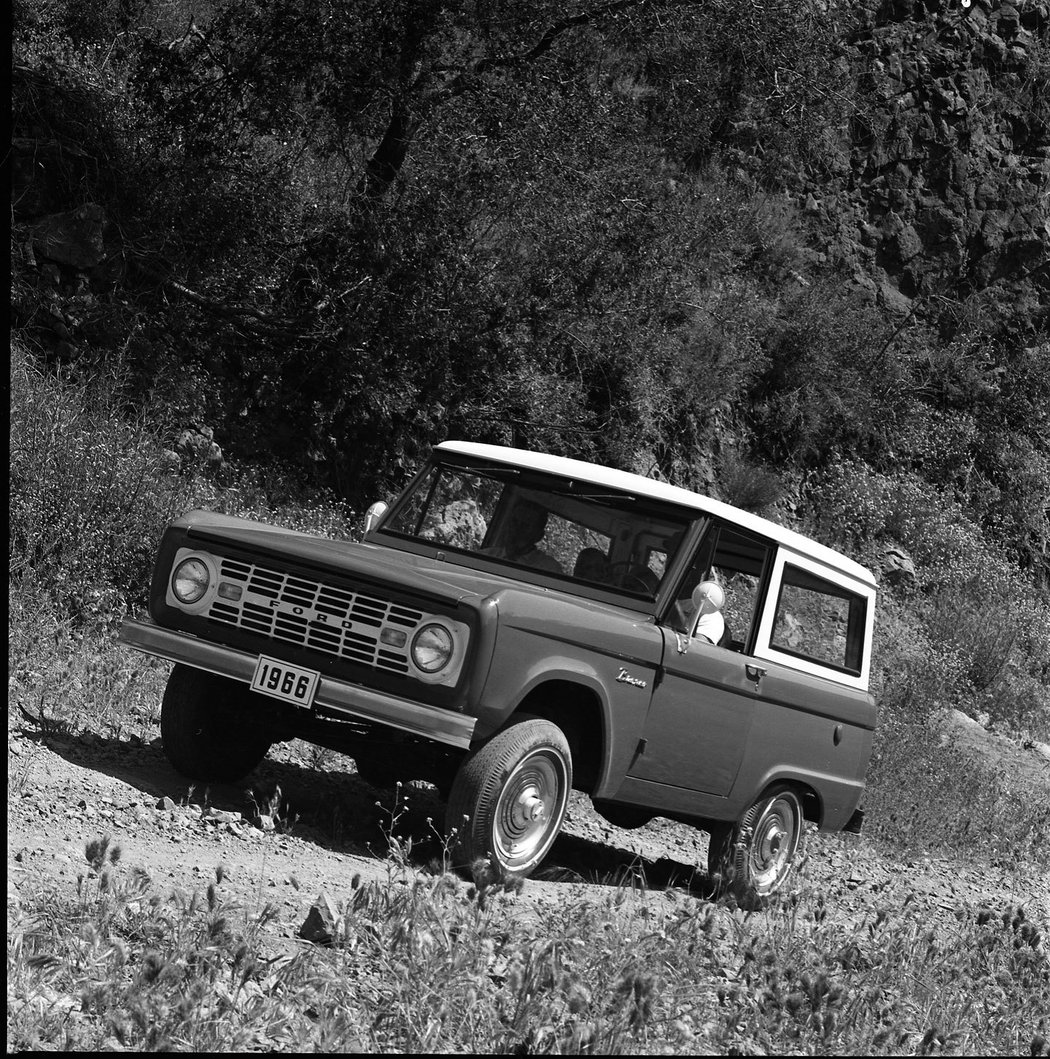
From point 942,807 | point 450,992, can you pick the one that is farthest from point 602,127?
point 450,992

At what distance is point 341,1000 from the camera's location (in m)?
3.78

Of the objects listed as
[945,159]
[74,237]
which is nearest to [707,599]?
[74,237]

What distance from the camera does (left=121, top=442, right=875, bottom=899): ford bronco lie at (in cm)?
529

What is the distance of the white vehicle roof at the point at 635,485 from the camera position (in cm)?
639

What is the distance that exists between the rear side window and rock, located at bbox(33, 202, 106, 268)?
815 centimetres

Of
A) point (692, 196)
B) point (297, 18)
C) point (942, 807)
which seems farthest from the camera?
point (692, 196)

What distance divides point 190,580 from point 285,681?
2.57 feet

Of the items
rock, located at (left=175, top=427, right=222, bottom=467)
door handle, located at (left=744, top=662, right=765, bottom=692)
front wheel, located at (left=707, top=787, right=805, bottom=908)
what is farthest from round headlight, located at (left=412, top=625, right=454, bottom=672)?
rock, located at (left=175, top=427, right=222, bottom=467)

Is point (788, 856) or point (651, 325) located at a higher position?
point (651, 325)

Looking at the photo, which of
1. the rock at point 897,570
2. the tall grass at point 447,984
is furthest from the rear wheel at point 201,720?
the rock at point 897,570

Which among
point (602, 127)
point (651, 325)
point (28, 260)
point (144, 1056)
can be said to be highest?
point (602, 127)

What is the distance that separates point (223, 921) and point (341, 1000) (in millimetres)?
415

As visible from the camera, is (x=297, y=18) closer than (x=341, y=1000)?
No

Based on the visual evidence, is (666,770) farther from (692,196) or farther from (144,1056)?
(692,196)
